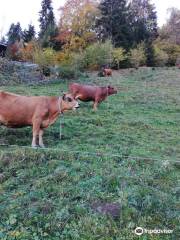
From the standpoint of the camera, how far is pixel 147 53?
48438mm

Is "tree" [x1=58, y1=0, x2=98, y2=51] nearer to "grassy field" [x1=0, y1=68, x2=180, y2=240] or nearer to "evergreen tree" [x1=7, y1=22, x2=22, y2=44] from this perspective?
"evergreen tree" [x1=7, y1=22, x2=22, y2=44]

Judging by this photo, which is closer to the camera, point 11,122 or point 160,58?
point 11,122

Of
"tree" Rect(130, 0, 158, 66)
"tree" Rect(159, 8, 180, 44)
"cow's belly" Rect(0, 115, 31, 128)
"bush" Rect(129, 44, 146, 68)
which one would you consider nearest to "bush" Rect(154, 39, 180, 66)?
"tree" Rect(130, 0, 158, 66)

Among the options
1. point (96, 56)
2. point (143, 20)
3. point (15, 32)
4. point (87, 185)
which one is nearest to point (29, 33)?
point (15, 32)

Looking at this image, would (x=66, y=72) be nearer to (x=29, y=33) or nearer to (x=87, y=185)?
(x=87, y=185)

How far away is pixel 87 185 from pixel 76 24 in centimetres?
4050

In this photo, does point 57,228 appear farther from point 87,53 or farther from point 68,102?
point 87,53

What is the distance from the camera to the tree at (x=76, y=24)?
45.2 meters

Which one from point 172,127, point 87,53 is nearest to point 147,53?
point 87,53

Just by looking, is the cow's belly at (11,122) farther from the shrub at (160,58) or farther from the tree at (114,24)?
the shrub at (160,58)

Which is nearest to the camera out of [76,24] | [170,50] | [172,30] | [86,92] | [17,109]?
[17,109]

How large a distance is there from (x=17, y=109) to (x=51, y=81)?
18144 mm

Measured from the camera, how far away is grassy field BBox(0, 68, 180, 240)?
564 cm

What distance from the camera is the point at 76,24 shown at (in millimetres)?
45406
